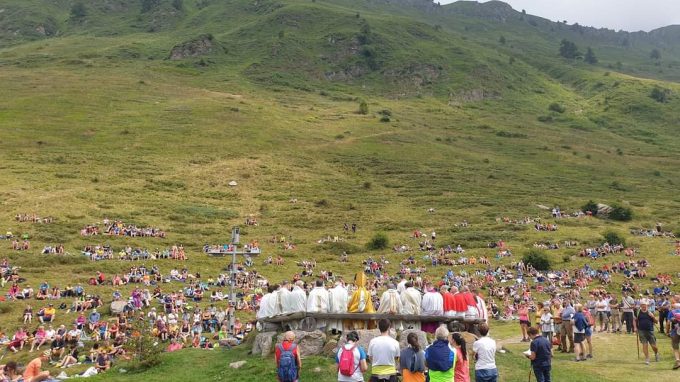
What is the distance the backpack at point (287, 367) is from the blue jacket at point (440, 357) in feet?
9.00

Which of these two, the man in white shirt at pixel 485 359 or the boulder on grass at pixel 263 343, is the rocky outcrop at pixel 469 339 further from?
the boulder on grass at pixel 263 343

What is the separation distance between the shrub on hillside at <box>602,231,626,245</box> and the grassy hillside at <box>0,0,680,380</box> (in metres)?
1.48

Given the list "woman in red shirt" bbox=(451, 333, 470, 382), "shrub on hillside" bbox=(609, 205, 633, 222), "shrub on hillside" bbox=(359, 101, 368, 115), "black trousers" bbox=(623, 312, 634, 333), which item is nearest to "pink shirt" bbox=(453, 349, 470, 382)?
"woman in red shirt" bbox=(451, 333, 470, 382)

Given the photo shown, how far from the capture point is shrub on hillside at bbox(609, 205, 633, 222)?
7456 centimetres

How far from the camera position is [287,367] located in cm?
1173

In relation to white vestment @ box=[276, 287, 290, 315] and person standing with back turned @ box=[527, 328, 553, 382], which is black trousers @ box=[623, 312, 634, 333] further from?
white vestment @ box=[276, 287, 290, 315]

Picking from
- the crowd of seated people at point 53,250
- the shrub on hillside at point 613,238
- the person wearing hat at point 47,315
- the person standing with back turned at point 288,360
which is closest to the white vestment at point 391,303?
the person standing with back turned at point 288,360

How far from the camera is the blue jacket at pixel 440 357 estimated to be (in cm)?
1078

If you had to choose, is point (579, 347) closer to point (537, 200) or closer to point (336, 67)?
point (537, 200)

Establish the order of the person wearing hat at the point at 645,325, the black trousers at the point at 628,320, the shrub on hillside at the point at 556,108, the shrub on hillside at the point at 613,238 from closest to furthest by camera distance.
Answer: the person wearing hat at the point at 645,325
the black trousers at the point at 628,320
the shrub on hillside at the point at 613,238
the shrub on hillside at the point at 556,108

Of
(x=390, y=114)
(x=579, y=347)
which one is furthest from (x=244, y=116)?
(x=579, y=347)

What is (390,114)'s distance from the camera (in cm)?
13200

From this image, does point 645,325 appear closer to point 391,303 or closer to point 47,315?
point 391,303

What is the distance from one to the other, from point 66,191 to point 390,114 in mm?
79580
